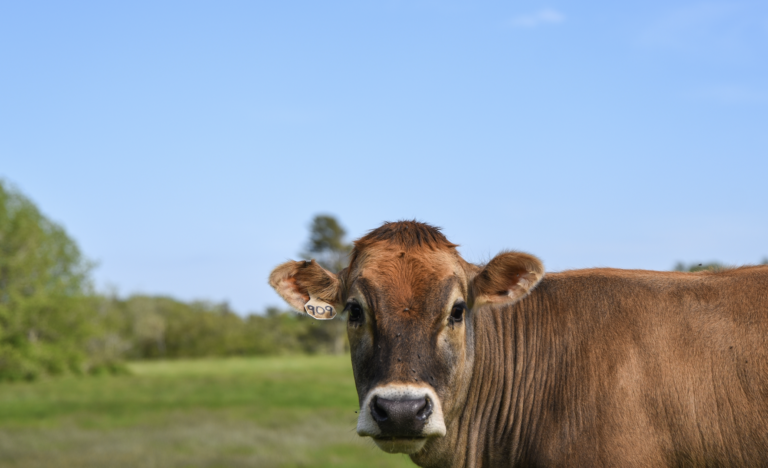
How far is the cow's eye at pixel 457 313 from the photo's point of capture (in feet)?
17.8

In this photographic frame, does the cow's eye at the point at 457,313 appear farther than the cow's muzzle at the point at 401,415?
Yes

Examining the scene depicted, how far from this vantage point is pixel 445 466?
5.89 meters

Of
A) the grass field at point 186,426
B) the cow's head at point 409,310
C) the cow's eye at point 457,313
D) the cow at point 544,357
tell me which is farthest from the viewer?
the grass field at point 186,426

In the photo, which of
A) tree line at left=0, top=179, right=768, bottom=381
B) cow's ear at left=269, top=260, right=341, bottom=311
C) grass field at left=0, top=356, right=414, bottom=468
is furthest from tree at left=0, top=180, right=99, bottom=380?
cow's ear at left=269, top=260, right=341, bottom=311

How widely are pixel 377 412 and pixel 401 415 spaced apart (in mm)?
189

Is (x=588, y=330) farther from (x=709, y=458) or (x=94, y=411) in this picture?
(x=94, y=411)

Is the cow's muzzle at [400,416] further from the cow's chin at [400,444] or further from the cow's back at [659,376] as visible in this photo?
the cow's back at [659,376]

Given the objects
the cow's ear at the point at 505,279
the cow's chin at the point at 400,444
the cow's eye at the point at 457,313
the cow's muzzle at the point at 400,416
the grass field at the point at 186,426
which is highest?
the cow's ear at the point at 505,279

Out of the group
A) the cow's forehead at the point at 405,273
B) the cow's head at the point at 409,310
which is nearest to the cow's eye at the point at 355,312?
the cow's head at the point at 409,310

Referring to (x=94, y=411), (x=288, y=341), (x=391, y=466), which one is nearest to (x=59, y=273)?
(x=94, y=411)

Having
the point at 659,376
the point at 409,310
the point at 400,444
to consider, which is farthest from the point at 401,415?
the point at 659,376

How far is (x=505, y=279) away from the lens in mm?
5867

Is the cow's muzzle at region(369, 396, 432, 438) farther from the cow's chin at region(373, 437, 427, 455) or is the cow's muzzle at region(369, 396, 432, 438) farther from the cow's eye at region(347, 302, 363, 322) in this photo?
the cow's eye at region(347, 302, 363, 322)

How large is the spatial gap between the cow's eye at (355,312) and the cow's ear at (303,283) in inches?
23.6
